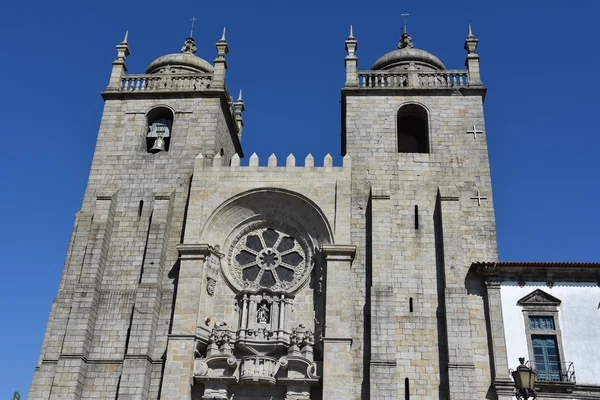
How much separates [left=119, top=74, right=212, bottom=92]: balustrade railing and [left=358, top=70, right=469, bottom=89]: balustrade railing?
601cm

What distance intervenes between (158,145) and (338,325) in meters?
9.82

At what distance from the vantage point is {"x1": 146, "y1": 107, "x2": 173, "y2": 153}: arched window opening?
1003 inches

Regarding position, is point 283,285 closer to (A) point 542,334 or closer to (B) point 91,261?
(B) point 91,261

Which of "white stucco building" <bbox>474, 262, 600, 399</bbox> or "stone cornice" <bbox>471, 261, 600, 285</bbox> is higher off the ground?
"stone cornice" <bbox>471, 261, 600, 285</bbox>

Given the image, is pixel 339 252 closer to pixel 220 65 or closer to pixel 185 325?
pixel 185 325

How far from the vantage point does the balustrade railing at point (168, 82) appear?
26.6 metres

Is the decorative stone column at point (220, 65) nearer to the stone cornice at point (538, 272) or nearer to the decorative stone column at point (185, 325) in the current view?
the decorative stone column at point (185, 325)

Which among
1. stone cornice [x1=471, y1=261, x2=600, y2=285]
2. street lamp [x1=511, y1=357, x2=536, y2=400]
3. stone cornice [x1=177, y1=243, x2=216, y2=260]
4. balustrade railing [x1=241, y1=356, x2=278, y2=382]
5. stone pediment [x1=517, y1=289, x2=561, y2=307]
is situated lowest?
street lamp [x1=511, y1=357, x2=536, y2=400]

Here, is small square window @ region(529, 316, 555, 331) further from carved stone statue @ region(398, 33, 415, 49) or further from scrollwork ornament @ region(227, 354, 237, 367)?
carved stone statue @ region(398, 33, 415, 49)

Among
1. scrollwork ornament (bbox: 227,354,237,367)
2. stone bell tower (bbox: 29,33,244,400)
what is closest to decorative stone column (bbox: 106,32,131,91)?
stone bell tower (bbox: 29,33,244,400)

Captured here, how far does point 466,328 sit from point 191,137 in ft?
38.4

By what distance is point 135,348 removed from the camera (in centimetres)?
2045

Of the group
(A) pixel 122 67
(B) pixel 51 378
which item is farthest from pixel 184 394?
(A) pixel 122 67

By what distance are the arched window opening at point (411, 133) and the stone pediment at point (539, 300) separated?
7506mm
